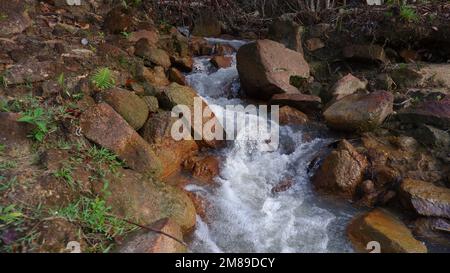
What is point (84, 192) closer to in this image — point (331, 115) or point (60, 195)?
point (60, 195)

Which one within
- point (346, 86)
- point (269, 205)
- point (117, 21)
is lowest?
point (269, 205)

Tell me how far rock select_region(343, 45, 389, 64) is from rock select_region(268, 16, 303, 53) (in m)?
0.98

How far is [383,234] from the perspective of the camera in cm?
369

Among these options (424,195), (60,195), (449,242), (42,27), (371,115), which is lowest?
(449,242)

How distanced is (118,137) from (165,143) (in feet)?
2.23

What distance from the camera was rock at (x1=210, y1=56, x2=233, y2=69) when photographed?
7302mm

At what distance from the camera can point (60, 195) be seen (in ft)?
10.8

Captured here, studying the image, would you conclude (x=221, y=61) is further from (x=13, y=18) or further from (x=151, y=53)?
(x=13, y=18)

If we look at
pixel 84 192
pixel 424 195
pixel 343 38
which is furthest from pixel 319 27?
pixel 84 192

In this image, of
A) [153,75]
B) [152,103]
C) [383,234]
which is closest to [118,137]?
[152,103]

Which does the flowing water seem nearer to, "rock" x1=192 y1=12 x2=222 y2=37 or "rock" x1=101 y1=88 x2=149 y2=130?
"rock" x1=101 y1=88 x2=149 y2=130

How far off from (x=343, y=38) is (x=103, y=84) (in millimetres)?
5031

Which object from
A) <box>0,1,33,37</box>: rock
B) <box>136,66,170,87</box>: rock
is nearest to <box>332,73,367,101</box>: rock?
<box>136,66,170,87</box>: rock

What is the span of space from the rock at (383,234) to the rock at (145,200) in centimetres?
171
